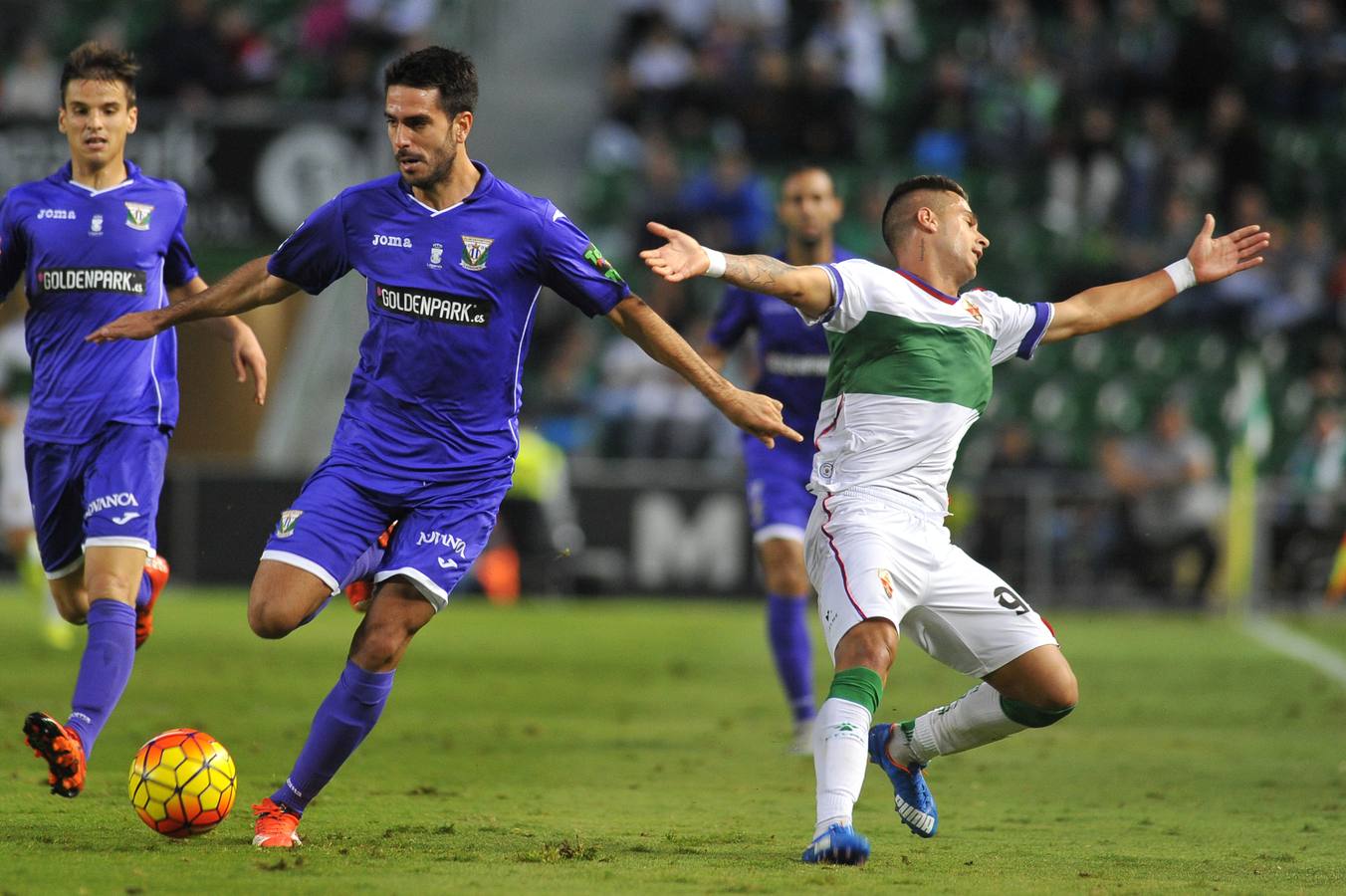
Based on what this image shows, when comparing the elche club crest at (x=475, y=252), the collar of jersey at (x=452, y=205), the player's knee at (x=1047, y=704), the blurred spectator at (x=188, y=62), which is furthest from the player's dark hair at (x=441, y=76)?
the blurred spectator at (x=188, y=62)

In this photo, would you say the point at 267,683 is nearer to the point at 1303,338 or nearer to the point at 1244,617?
the point at 1244,617

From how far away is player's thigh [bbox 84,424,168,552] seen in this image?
772cm

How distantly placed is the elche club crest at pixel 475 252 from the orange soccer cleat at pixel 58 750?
209 centimetres

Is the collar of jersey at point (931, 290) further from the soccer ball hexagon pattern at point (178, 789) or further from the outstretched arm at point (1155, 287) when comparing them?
the soccer ball hexagon pattern at point (178, 789)

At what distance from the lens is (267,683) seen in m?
12.7

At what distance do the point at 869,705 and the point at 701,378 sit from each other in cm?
122

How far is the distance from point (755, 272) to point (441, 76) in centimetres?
129

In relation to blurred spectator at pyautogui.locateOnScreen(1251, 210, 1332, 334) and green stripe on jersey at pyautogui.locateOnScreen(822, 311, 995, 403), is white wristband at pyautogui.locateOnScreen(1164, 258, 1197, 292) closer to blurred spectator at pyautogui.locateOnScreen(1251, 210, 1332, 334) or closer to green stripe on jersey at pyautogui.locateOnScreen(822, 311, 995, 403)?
green stripe on jersey at pyautogui.locateOnScreen(822, 311, 995, 403)

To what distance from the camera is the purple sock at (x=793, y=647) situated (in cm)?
1009

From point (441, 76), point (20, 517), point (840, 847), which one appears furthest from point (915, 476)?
point (20, 517)

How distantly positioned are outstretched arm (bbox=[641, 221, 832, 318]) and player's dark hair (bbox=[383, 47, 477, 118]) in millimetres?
837

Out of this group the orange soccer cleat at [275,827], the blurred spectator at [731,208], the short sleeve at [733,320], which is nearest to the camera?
the orange soccer cleat at [275,827]

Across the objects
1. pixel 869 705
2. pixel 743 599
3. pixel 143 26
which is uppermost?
pixel 143 26

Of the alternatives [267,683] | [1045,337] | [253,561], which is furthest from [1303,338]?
[1045,337]
